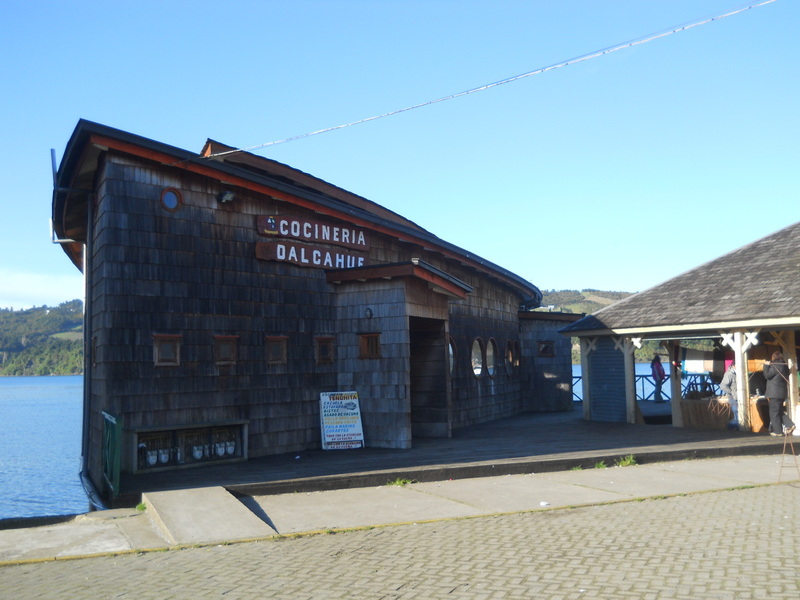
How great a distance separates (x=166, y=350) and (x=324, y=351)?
349cm

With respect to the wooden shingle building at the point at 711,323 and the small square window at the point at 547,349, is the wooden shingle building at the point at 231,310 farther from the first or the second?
the small square window at the point at 547,349

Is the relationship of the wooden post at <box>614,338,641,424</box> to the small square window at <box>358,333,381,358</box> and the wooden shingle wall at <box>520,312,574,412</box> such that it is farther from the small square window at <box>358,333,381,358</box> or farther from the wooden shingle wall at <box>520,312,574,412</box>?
the small square window at <box>358,333,381,358</box>

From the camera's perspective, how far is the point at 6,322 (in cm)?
17812

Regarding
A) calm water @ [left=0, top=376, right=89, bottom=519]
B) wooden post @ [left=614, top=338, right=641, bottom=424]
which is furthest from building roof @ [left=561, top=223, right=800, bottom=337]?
calm water @ [left=0, top=376, right=89, bottom=519]

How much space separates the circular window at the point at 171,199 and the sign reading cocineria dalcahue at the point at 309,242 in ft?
5.34

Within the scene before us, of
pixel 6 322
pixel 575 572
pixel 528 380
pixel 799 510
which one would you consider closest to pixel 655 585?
pixel 575 572

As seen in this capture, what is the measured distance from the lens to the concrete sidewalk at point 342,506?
7160 millimetres

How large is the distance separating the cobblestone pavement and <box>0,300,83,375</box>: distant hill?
12829cm

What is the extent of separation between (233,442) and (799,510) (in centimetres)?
877

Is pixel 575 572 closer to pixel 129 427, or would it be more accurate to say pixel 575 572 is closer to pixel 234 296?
pixel 129 427

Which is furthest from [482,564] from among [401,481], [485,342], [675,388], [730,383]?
[485,342]

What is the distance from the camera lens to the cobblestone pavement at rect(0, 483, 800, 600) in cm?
536

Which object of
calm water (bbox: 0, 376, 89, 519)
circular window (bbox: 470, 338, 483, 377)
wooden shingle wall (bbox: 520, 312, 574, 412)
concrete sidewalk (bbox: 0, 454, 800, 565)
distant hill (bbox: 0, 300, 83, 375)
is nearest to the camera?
→ concrete sidewalk (bbox: 0, 454, 800, 565)

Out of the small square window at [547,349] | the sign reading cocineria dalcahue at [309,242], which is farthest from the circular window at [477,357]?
the sign reading cocineria dalcahue at [309,242]
